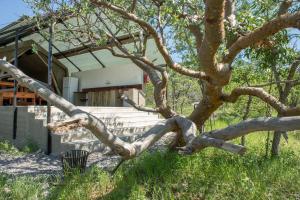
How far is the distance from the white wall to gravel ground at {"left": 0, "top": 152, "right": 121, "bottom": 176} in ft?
17.1

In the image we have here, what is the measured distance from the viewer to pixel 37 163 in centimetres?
554

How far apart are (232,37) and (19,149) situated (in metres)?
5.26

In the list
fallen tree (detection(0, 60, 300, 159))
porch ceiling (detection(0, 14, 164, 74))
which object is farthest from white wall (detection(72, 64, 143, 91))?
fallen tree (detection(0, 60, 300, 159))

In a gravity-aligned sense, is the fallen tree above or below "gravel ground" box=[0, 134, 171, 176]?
above

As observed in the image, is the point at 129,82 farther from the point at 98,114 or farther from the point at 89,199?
the point at 89,199

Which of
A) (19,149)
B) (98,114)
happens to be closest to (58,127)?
(19,149)

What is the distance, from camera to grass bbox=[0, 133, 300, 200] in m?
3.33

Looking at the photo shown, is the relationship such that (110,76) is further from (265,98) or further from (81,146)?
(265,98)

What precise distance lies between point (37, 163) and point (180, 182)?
9.95 ft

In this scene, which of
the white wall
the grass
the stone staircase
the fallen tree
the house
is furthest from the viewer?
the white wall

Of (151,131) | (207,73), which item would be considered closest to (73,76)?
(151,131)

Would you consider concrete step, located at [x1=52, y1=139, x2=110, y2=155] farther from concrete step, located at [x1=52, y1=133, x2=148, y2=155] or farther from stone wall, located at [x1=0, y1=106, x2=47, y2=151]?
stone wall, located at [x1=0, y1=106, x2=47, y2=151]

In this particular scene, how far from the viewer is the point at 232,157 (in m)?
4.24

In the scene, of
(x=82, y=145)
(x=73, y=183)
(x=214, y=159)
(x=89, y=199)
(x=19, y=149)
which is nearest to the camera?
(x=89, y=199)
